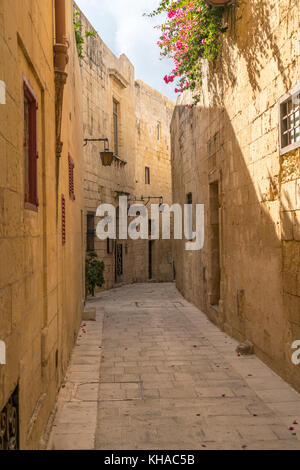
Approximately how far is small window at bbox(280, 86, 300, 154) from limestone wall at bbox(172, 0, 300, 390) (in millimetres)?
119

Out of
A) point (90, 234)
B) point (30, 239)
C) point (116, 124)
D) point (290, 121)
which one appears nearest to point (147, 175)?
point (116, 124)

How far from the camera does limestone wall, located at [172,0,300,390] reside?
5.49 m

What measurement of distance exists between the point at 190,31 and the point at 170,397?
6.78m

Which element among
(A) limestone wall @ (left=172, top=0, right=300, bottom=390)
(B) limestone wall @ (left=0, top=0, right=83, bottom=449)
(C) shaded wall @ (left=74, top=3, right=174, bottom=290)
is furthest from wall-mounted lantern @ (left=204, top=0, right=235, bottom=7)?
(C) shaded wall @ (left=74, top=3, right=174, bottom=290)

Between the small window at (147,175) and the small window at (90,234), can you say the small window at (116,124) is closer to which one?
the small window at (90,234)

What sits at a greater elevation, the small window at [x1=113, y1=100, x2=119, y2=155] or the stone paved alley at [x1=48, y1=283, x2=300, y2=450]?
the small window at [x1=113, y1=100, x2=119, y2=155]

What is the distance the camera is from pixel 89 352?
748 cm

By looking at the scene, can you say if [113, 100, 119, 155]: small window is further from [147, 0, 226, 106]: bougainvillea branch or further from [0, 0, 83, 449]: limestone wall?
[0, 0, 83, 449]: limestone wall

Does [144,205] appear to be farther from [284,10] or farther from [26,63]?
[26,63]

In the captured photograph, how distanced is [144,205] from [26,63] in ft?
65.0

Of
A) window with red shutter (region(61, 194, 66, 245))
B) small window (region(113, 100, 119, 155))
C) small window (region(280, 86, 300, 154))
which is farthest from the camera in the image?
small window (region(113, 100, 119, 155))

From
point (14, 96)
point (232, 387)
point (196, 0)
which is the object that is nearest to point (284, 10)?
point (196, 0)

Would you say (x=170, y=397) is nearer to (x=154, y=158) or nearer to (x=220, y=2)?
(x=220, y=2)

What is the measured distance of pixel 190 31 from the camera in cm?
858
